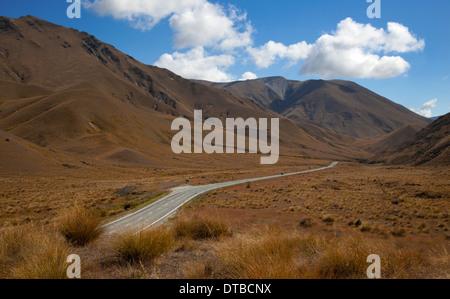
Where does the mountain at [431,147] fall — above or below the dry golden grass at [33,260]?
above

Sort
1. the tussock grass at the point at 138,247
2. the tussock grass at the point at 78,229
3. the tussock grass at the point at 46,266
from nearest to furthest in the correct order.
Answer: the tussock grass at the point at 46,266 → the tussock grass at the point at 138,247 → the tussock grass at the point at 78,229

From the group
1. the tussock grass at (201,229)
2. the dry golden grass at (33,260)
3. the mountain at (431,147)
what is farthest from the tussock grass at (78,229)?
the mountain at (431,147)

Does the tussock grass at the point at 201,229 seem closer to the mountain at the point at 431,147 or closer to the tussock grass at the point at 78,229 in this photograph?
the tussock grass at the point at 78,229

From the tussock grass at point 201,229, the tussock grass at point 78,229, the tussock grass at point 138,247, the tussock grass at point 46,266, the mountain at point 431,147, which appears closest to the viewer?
the tussock grass at point 46,266

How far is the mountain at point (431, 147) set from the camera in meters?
69.9

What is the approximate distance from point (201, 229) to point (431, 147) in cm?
10482

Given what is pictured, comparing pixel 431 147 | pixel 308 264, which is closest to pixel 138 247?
pixel 308 264

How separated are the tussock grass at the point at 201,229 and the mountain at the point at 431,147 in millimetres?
77546

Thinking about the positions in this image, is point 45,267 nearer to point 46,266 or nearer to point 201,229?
point 46,266

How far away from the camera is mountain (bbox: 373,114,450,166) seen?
69.9m
